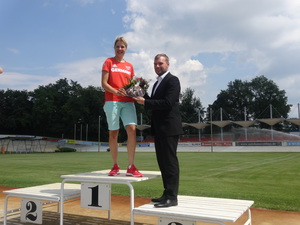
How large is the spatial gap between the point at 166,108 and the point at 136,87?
832 millimetres

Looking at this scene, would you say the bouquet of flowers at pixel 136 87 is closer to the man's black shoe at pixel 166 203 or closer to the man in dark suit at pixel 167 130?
the man in dark suit at pixel 167 130

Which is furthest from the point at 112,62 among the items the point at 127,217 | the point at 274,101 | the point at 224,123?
the point at 274,101

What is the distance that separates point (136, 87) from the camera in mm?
4668

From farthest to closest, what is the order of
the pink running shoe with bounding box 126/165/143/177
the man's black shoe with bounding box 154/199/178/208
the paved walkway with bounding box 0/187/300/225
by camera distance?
the paved walkway with bounding box 0/187/300/225, the pink running shoe with bounding box 126/165/143/177, the man's black shoe with bounding box 154/199/178/208

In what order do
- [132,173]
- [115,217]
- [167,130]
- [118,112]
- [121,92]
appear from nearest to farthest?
[167,130]
[132,173]
[121,92]
[118,112]
[115,217]

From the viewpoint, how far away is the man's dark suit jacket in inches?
159

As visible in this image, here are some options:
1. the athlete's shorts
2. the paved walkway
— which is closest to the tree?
the paved walkway

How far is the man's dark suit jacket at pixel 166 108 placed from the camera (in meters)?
4.03

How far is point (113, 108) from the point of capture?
5223mm

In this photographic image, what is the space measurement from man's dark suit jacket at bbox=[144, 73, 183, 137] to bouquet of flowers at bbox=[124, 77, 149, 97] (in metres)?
0.44

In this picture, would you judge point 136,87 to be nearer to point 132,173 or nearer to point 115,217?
point 132,173

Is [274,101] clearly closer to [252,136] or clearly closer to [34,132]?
[252,136]

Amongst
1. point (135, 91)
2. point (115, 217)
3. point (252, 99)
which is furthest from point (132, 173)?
point (252, 99)

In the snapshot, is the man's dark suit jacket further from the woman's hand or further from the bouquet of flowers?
the woman's hand
